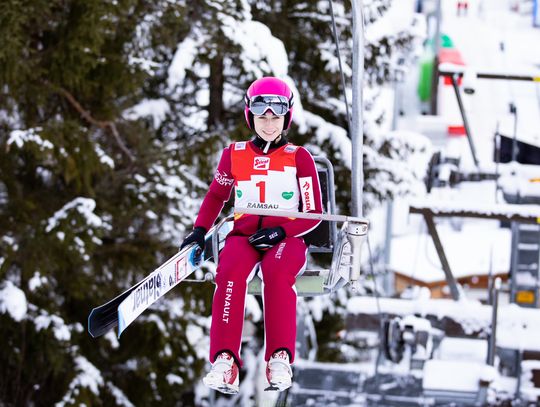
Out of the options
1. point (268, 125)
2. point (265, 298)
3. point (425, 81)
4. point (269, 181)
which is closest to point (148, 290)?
point (265, 298)

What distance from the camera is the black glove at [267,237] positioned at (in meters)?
4.63

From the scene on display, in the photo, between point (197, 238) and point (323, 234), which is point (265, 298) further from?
point (323, 234)

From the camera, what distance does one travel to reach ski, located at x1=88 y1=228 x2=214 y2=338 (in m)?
4.66

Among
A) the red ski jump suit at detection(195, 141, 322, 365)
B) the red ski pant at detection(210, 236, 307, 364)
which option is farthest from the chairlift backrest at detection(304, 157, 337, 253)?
the red ski pant at detection(210, 236, 307, 364)

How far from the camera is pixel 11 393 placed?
1134 cm

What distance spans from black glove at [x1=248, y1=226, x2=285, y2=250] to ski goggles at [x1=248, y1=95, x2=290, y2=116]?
1.60ft

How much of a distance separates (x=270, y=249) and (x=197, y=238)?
1.10ft

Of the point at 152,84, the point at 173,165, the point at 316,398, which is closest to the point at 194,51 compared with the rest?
the point at 173,165

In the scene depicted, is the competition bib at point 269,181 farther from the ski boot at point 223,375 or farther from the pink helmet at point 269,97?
the ski boot at point 223,375

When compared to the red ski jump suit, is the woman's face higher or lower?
higher

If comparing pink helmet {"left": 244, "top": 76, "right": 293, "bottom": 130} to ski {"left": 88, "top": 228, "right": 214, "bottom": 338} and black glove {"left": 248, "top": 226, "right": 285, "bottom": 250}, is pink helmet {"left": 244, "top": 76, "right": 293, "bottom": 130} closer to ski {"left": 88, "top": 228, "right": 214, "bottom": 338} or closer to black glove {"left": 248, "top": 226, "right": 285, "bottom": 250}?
black glove {"left": 248, "top": 226, "right": 285, "bottom": 250}

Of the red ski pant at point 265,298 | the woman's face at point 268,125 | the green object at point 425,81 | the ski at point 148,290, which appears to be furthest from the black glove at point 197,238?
the green object at point 425,81

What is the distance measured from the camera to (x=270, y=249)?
15.3ft

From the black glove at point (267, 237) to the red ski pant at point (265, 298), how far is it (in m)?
0.04
